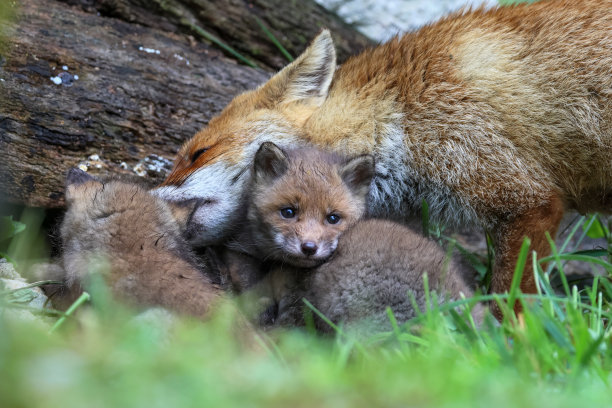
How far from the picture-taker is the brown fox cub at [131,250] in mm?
3557

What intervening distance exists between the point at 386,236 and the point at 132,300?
1.84 meters

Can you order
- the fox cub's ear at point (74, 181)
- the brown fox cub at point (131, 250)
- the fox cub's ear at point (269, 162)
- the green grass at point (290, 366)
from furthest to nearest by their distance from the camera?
A: 1. the fox cub's ear at point (269, 162)
2. the fox cub's ear at point (74, 181)
3. the brown fox cub at point (131, 250)
4. the green grass at point (290, 366)

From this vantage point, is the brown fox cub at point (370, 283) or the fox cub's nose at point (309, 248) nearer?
the brown fox cub at point (370, 283)

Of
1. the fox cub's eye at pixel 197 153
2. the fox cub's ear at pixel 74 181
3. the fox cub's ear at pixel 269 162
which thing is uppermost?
the fox cub's ear at pixel 269 162

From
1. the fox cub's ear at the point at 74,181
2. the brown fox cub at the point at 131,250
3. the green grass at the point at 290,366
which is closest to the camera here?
the green grass at the point at 290,366

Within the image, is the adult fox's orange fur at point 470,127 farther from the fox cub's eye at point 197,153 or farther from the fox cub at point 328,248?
the fox cub at point 328,248

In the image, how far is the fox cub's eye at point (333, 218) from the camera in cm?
482

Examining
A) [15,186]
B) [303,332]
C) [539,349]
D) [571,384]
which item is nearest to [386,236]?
[303,332]

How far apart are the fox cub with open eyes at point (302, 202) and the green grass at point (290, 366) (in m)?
1.06

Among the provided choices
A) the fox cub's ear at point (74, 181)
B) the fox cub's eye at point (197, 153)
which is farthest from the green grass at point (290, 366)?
the fox cub's eye at point (197, 153)

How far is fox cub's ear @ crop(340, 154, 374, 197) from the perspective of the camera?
5.00 meters

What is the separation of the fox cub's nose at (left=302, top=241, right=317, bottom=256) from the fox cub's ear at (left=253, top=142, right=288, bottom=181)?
813 mm

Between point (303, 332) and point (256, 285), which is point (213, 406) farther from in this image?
point (256, 285)

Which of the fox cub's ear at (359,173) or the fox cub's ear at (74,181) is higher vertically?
the fox cub's ear at (359,173)
